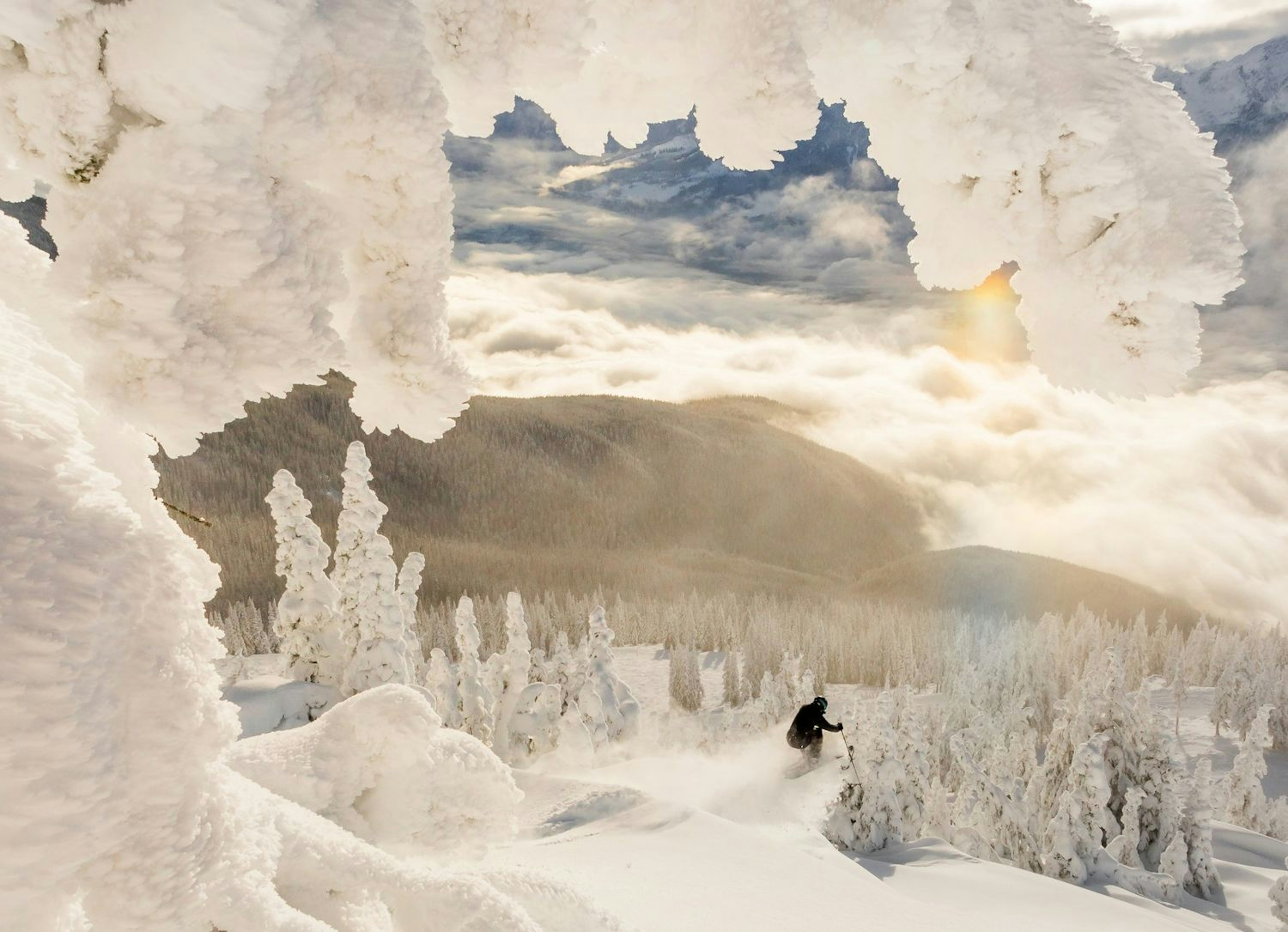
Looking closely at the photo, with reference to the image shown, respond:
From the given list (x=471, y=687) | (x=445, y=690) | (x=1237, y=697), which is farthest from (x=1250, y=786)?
(x=445, y=690)

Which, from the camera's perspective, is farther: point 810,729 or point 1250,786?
point 1250,786

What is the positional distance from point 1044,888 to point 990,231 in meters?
14.7

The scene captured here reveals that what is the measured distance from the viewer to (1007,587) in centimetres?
16462

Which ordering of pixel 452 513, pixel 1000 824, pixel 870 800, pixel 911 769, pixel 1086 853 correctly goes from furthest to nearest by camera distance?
pixel 452 513 < pixel 911 769 < pixel 1000 824 < pixel 870 800 < pixel 1086 853

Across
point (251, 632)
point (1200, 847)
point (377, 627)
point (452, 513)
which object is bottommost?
point (1200, 847)

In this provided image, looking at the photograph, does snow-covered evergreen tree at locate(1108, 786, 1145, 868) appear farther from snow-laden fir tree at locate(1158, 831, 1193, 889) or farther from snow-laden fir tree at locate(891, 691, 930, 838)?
snow-laden fir tree at locate(891, 691, 930, 838)

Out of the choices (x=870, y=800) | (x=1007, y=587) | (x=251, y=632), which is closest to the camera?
(x=870, y=800)

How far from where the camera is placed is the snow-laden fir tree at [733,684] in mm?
71625

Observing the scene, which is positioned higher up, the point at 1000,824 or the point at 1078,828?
the point at 1078,828

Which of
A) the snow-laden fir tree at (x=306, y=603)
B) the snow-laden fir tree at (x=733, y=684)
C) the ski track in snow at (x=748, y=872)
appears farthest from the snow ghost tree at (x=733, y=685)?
the snow-laden fir tree at (x=306, y=603)

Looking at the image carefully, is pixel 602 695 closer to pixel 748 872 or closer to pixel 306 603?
pixel 306 603

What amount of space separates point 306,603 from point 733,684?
55510 millimetres

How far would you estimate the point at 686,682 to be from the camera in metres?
69.4

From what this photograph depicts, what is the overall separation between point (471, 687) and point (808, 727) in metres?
16.8
